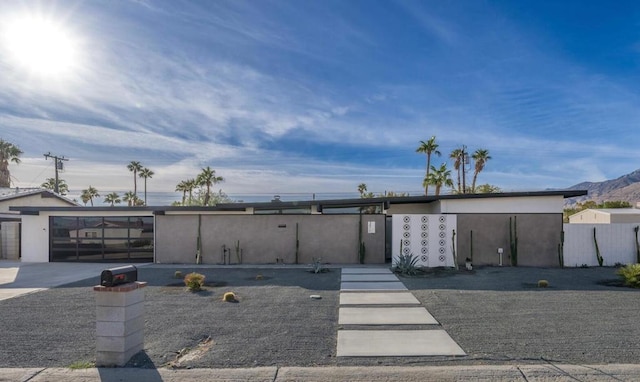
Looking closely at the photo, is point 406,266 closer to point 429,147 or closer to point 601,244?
point 601,244

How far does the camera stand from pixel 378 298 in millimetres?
8281

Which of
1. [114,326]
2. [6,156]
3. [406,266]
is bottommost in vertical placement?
[406,266]

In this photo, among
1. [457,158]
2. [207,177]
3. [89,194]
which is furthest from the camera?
[89,194]

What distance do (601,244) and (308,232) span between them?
10584 mm

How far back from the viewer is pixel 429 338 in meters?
5.38

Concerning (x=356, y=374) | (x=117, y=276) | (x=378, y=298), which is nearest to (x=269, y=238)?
(x=378, y=298)

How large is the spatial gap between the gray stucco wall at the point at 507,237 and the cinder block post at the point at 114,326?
11.8m

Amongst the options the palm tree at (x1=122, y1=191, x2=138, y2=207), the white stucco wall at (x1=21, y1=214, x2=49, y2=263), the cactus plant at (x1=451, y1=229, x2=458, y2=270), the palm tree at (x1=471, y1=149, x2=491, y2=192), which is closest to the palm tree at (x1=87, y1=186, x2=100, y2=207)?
the palm tree at (x1=122, y1=191, x2=138, y2=207)

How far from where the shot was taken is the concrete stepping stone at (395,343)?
4.78m

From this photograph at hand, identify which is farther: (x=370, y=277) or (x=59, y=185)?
(x=59, y=185)

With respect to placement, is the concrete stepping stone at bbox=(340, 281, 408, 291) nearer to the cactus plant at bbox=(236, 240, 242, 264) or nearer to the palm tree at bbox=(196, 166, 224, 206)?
the cactus plant at bbox=(236, 240, 242, 264)

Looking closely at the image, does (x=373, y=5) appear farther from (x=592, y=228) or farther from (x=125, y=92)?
(x=592, y=228)

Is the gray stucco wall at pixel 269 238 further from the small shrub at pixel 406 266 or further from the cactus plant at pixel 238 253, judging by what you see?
the small shrub at pixel 406 266

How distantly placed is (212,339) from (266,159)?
23.7 metres
